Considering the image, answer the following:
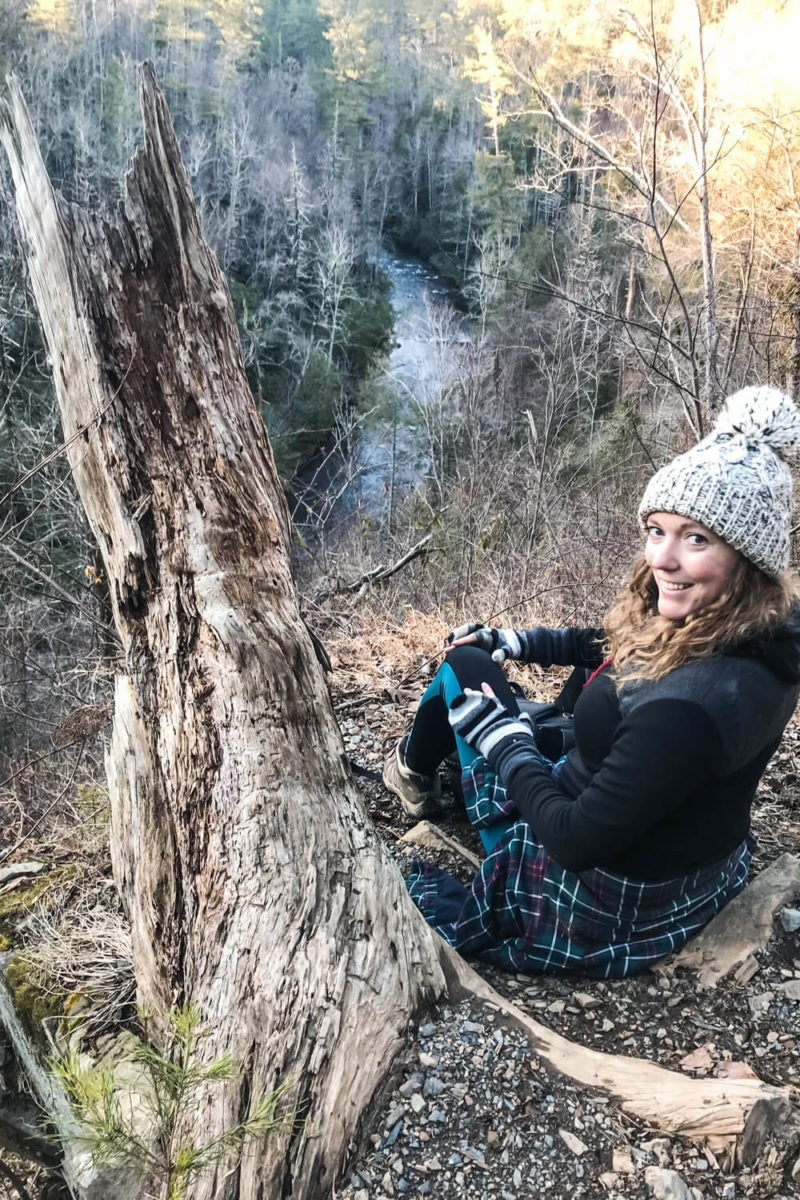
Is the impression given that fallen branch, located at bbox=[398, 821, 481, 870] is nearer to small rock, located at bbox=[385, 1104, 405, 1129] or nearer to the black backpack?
the black backpack

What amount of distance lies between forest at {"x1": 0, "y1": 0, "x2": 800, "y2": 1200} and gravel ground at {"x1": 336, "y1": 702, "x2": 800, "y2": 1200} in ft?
1.73

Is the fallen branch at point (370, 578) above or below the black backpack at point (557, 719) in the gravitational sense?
below

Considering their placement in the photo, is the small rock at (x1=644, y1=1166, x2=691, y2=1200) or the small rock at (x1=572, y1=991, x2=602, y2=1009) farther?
the small rock at (x1=572, y1=991, x2=602, y2=1009)

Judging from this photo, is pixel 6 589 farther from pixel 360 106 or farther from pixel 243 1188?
pixel 360 106

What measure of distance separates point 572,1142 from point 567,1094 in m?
0.10

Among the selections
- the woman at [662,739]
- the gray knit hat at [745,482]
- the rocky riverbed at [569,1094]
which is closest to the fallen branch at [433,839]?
the woman at [662,739]

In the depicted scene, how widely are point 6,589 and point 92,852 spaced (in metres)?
7.84

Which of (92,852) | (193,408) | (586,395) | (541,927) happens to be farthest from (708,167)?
(586,395)

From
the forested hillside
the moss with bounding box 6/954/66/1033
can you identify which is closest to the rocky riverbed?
the moss with bounding box 6/954/66/1033

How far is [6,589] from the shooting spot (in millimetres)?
9781

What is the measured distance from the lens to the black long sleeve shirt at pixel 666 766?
1608mm

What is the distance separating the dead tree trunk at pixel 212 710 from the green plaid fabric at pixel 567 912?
0.29 meters

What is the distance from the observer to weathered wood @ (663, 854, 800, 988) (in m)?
2.11

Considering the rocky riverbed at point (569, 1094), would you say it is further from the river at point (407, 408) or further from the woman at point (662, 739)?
the river at point (407, 408)
